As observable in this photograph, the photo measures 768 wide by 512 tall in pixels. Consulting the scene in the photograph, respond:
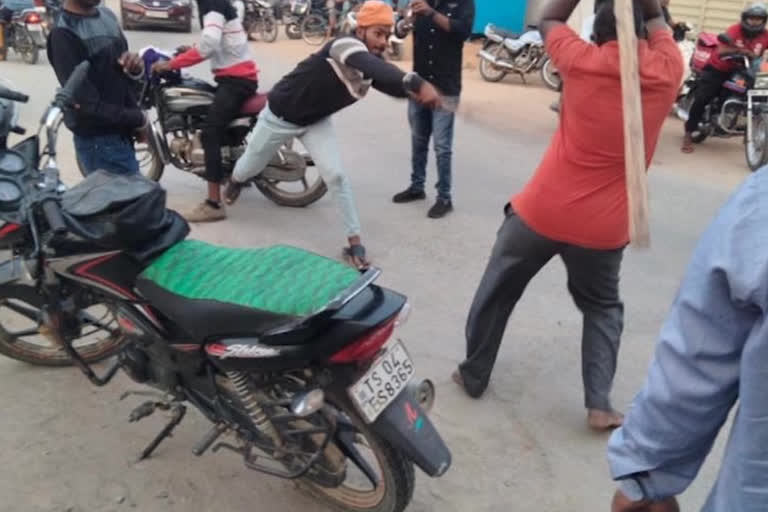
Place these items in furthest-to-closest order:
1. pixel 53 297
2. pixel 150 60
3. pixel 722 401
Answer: pixel 150 60
pixel 53 297
pixel 722 401

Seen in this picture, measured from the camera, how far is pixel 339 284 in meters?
2.53

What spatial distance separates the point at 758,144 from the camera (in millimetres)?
7988

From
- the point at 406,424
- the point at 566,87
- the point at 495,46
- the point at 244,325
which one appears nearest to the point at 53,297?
the point at 244,325

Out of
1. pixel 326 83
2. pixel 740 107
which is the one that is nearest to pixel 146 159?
pixel 326 83

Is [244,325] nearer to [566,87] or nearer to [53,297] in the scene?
[53,297]

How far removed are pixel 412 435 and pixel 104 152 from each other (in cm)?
252

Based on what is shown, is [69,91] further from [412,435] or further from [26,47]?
[26,47]

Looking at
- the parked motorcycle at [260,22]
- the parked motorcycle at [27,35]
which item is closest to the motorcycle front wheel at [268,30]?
the parked motorcycle at [260,22]

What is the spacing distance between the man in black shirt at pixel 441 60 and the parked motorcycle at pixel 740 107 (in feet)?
11.9

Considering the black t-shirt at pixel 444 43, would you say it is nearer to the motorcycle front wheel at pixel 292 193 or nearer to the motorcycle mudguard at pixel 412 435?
the motorcycle front wheel at pixel 292 193

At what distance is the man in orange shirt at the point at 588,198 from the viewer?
9.25ft

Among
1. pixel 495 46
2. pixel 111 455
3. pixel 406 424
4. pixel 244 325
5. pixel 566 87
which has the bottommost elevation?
pixel 495 46

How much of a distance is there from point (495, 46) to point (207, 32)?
7740 millimetres

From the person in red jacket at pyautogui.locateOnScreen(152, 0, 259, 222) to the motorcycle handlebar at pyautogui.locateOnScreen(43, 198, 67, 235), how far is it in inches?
118
